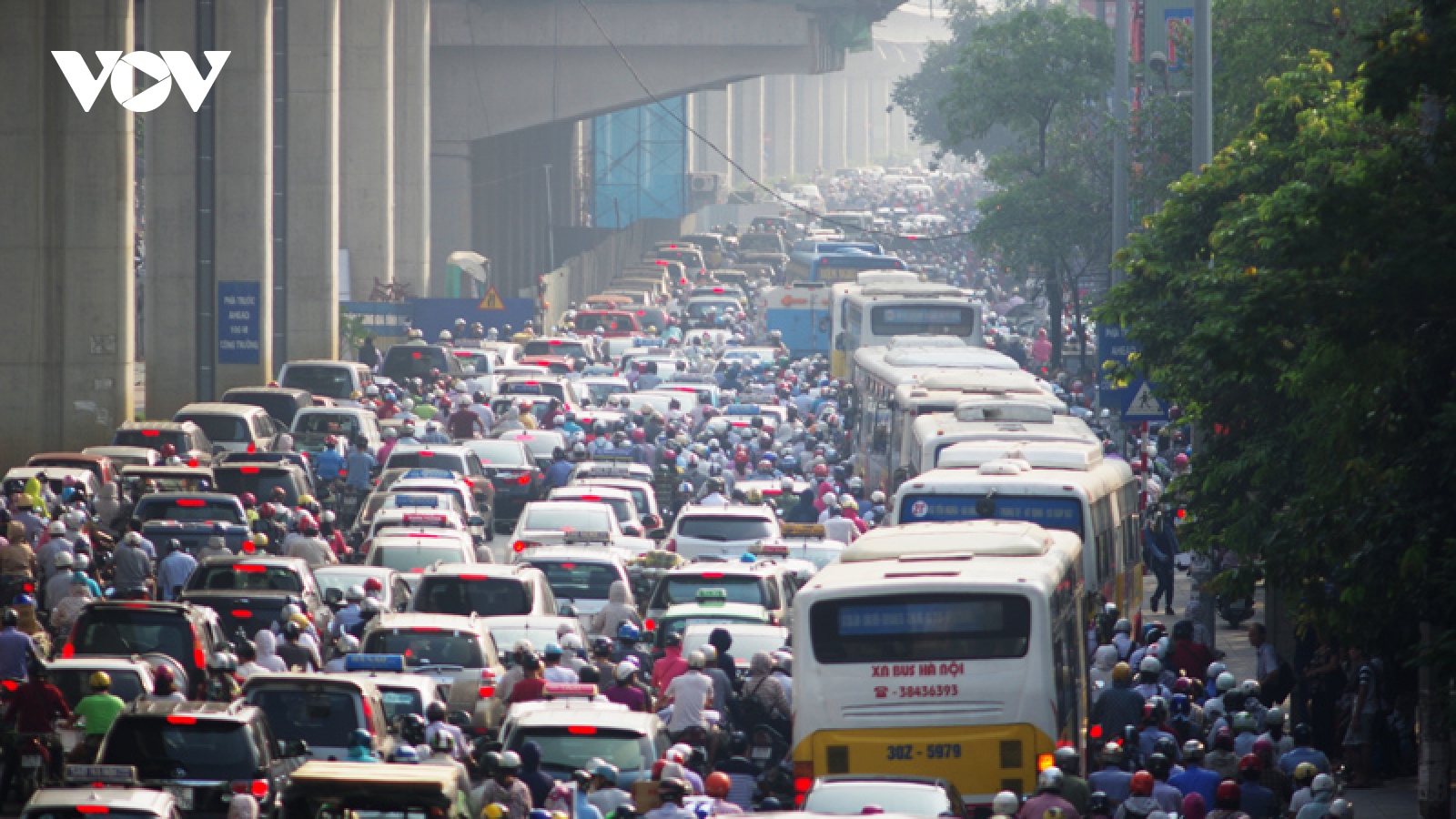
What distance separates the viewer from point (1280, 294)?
13961mm

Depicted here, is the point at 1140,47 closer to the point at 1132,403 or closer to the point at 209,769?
the point at 1132,403

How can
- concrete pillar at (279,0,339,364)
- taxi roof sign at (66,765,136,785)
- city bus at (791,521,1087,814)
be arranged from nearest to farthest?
taxi roof sign at (66,765,136,785)
city bus at (791,521,1087,814)
concrete pillar at (279,0,339,364)

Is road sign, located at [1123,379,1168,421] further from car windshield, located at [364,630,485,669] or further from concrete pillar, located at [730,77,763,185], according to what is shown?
concrete pillar, located at [730,77,763,185]

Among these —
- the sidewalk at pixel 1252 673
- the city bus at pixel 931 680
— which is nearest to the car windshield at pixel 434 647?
the city bus at pixel 931 680

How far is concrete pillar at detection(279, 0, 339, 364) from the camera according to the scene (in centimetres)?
5384

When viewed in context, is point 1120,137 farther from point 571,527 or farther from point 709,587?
point 709,587

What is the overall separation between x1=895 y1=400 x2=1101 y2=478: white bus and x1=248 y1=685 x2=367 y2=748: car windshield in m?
10.8

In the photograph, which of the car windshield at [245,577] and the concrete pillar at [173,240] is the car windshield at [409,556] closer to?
the car windshield at [245,577]

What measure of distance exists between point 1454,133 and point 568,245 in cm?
7945

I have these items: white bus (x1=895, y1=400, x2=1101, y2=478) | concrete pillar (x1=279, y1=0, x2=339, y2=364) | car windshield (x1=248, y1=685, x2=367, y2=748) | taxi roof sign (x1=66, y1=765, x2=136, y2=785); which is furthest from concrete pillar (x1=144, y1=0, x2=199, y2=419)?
taxi roof sign (x1=66, y1=765, x2=136, y2=785)

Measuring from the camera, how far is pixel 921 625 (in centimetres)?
1558

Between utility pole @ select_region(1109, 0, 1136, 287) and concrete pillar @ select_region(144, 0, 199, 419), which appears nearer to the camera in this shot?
utility pole @ select_region(1109, 0, 1136, 287)

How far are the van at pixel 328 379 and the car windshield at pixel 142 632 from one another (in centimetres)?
2245

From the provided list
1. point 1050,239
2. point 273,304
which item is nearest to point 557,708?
point 1050,239
